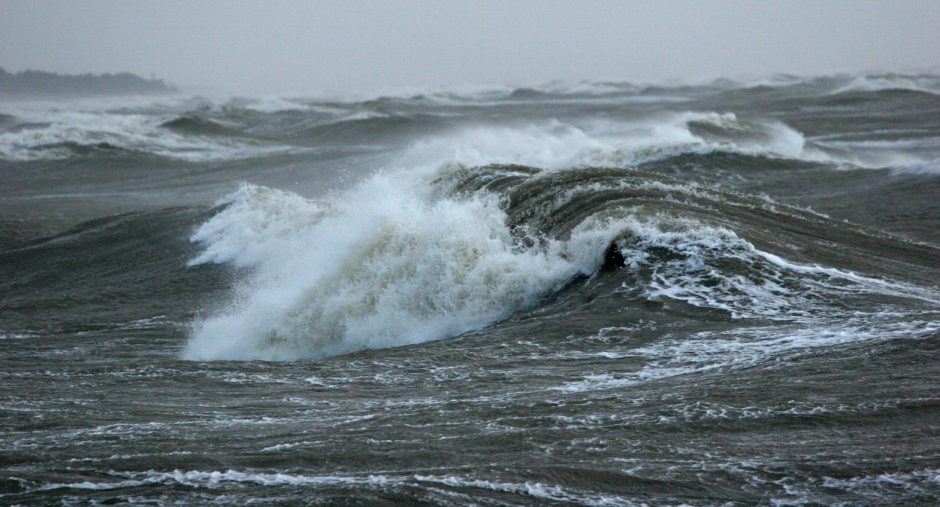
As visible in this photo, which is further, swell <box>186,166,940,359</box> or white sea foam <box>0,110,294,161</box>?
white sea foam <box>0,110,294,161</box>

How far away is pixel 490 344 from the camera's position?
8672 millimetres

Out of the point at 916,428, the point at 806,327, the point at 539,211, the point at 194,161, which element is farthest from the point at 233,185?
the point at 916,428

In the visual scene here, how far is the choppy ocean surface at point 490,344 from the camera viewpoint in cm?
541

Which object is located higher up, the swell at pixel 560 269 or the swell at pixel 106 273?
the swell at pixel 560 269

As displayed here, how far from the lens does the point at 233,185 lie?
26.5 metres

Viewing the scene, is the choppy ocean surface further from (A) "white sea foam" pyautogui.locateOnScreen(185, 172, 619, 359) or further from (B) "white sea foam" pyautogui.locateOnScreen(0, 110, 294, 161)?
(B) "white sea foam" pyautogui.locateOnScreen(0, 110, 294, 161)

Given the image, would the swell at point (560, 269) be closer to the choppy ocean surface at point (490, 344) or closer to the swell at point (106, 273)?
the choppy ocean surface at point (490, 344)

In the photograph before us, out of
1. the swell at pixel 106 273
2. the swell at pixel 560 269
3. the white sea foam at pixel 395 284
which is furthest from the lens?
the swell at pixel 106 273

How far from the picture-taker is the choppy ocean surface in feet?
17.7

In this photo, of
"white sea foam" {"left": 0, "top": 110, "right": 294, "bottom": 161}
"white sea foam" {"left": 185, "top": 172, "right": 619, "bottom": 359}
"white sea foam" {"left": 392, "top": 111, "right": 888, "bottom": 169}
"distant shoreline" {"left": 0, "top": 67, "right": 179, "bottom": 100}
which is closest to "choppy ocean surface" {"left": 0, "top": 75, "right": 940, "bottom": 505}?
"white sea foam" {"left": 185, "top": 172, "right": 619, "bottom": 359}

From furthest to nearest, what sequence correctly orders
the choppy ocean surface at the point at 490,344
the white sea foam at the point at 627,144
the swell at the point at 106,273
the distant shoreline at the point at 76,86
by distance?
the distant shoreline at the point at 76,86
the white sea foam at the point at 627,144
the swell at the point at 106,273
the choppy ocean surface at the point at 490,344

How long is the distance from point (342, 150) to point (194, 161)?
5116mm

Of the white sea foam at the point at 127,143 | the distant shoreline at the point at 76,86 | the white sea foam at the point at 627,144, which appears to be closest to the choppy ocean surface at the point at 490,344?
the white sea foam at the point at 627,144

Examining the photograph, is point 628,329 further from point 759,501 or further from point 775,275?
point 759,501
